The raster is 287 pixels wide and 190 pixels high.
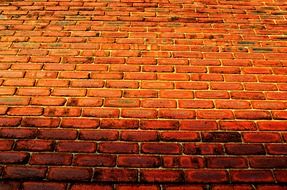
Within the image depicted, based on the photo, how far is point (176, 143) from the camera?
1679mm

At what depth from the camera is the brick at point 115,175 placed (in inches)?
60.5

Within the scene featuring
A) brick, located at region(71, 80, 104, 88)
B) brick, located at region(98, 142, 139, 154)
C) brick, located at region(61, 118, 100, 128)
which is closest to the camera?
brick, located at region(98, 142, 139, 154)

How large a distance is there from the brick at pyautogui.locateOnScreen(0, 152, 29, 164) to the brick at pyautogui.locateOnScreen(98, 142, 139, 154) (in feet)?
1.29

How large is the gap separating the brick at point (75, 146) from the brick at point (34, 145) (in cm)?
5

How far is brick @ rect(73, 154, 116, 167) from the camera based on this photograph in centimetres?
160

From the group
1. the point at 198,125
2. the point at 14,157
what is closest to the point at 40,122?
the point at 14,157

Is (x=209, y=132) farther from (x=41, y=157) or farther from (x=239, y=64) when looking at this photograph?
(x=41, y=157)

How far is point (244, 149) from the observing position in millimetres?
1666

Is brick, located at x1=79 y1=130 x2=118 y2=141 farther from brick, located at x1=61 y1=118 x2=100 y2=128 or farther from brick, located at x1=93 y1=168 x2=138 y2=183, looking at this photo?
brick, located at x1=93 y1=168 x2=138 y2=183

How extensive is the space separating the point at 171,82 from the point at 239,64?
0.51 meters

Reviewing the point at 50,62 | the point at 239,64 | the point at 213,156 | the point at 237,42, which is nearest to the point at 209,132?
the point at 213,156

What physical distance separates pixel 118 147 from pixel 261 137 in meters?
0.80

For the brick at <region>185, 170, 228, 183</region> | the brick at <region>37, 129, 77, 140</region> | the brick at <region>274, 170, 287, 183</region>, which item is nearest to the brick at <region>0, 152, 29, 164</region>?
the brick at <region>37, 129, 77, 140</region>

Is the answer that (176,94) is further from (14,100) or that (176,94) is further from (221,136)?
(14,100)
